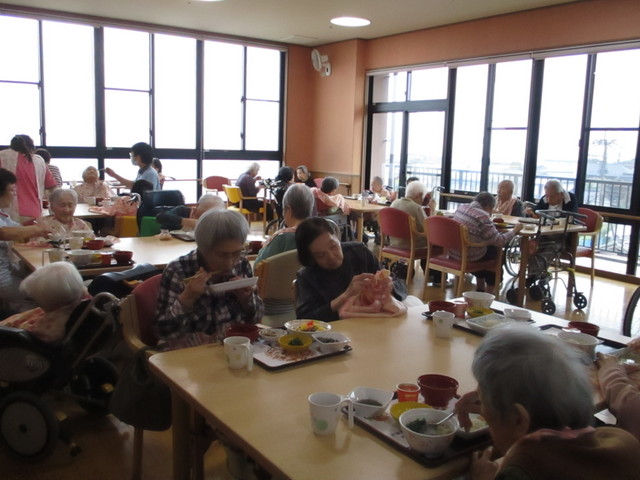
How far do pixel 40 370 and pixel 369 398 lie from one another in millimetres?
1691

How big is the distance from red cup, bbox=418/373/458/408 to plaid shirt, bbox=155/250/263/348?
0.90 meters

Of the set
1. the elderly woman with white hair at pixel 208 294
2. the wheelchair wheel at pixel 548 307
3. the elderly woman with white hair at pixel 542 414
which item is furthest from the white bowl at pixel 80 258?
the wheelchair wheel at pixel 548 307

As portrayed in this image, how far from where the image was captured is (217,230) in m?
2.19

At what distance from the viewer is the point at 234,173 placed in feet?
34.1

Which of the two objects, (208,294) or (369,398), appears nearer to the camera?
(369,398)

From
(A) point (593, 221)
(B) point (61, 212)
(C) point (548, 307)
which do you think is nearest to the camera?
(B) point (61, 212)

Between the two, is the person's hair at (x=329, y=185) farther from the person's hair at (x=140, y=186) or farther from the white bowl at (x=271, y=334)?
the white bowl at (x=271, y=334)

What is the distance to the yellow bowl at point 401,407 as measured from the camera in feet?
4.55

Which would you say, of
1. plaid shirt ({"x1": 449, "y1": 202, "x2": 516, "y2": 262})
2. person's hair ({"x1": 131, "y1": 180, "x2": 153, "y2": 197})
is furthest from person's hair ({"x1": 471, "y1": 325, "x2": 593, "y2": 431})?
person's hair ({"x1": 131, "y1": 180, "x2": 153, "y2": 197})

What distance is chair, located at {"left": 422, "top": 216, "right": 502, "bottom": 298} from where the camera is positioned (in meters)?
4.96

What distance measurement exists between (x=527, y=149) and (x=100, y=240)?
5793mm

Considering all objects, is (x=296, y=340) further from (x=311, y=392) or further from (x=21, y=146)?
(x=21, y=146)

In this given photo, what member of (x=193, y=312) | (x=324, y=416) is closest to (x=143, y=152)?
(x=193, y=312)

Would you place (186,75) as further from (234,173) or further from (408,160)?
(408,160)
